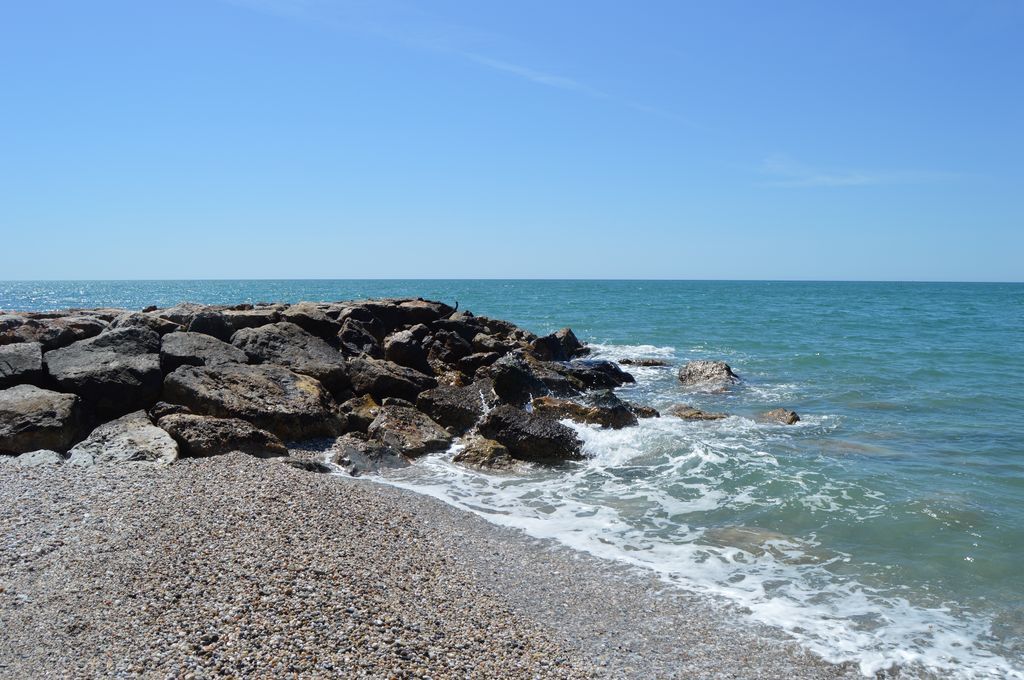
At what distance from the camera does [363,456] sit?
12352mm

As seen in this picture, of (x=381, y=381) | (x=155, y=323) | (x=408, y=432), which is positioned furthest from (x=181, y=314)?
(x=408, y=432)

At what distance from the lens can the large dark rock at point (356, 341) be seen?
62.7 ft

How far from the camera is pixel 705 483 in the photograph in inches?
468

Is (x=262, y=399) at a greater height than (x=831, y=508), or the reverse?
(x=262, y=399)

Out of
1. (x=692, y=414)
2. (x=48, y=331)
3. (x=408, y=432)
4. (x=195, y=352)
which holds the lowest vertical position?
(x=692, y=414)

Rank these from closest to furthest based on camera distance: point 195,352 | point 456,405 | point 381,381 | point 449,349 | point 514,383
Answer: point 195,352 < point 456,405 < point 381,381 < point 514,383 < point 449,349

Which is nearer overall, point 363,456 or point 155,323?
point 363,456

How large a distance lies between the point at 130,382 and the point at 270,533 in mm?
7005

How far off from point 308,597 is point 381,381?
9835mm

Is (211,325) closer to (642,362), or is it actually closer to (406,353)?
(406,353)

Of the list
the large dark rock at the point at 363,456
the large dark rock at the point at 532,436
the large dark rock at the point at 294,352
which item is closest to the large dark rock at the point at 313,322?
the large dark rock at the point at 294,352

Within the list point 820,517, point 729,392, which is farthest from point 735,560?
point 729,392

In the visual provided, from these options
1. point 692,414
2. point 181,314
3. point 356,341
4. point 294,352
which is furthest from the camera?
point 356,341

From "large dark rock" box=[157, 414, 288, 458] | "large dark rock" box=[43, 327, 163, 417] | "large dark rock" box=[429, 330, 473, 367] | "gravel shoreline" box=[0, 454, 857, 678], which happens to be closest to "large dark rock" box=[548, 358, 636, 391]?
"large dark rock" box=[429, 330, 473, 367]
